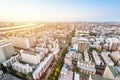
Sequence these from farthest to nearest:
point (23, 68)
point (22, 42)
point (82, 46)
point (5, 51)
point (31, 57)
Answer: point (82, 46) → point (22, 42) → point (5, 51) → point (31, 57) → point (23, 68)

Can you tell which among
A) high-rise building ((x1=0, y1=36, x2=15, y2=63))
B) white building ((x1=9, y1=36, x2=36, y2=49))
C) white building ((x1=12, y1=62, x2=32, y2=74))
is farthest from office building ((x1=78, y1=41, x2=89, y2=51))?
high-rise building ((x1=0, y1=36, x2=15, y2=63))

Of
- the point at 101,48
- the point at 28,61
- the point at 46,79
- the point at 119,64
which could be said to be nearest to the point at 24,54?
the point at 28,61

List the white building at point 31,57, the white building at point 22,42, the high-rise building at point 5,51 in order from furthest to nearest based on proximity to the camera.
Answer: the white building at point 22,42, the high-rise building at point 5,51, the white building at point 31,57

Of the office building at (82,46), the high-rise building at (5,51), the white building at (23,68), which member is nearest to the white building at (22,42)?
the high-rise building at (5,51)

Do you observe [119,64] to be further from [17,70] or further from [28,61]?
[17,70]

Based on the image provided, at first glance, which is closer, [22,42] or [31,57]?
[31,57]

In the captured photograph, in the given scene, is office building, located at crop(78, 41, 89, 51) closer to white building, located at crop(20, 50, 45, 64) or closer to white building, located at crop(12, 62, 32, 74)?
white building, located at crop(20, 50, 45, 64)

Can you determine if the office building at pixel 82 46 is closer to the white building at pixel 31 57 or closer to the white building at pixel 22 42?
the white building at pixel 31 57

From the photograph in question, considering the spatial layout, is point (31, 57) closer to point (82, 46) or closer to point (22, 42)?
point (22, 42)

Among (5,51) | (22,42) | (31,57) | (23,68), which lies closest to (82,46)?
(31,57)

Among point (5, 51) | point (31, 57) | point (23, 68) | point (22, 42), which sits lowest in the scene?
point (23, 68)

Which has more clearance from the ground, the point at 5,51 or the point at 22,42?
the point at 22,42
